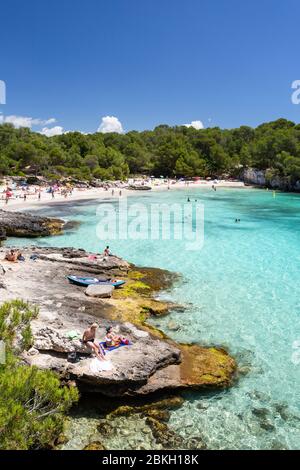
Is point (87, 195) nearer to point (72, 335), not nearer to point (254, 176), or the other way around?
point (254, 176)

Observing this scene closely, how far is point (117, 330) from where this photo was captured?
37.9 ft

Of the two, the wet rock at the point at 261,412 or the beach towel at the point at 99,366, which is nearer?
the wet rock at the point at 261,412

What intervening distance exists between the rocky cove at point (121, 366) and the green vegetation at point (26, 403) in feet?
4.36

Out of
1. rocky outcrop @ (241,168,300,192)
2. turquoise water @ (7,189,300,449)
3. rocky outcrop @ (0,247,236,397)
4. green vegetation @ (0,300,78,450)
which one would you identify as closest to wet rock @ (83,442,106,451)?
green vegetation @ (0,300,78,450)

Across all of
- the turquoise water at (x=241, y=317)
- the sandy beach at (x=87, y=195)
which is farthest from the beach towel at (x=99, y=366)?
the sandy beach at (x=87, y=195)

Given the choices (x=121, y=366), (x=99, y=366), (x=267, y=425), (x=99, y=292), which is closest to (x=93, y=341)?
(x=99, y=366)

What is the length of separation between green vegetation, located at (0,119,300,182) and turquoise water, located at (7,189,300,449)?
4287cm

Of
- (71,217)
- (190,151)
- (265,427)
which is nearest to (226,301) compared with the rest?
(265,427)

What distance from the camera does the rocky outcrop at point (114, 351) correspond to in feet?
30.8

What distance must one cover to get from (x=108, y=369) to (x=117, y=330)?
2138mm

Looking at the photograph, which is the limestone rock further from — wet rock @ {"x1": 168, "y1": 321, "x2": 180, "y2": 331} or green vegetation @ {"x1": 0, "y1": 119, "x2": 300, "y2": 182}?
green vegetation @ {"x1": 0, "y1": 119, "x2": 300, "y2": 182}

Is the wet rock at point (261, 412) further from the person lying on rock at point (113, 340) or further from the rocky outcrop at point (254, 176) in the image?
the rocky outcrop at point (254, 176)

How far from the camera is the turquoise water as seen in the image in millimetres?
8664
